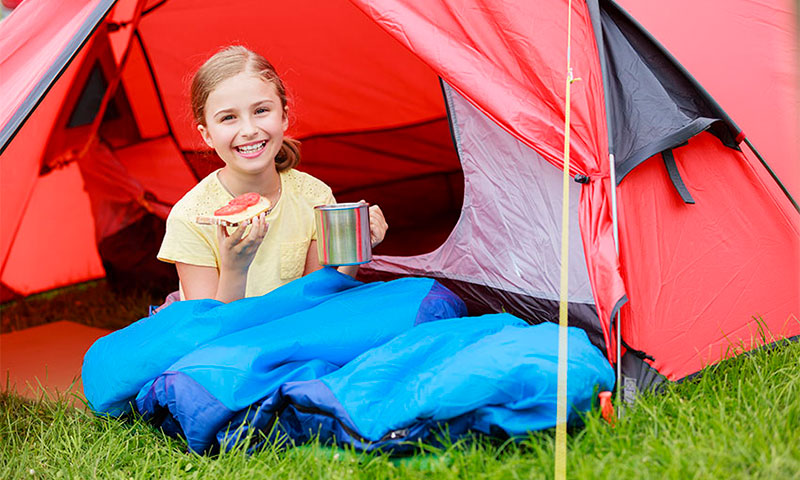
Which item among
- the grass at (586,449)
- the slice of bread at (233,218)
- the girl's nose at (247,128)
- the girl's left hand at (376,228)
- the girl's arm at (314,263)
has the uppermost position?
the girl's nose at (247,128)

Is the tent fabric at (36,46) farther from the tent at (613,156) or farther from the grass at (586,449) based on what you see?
the grass at (586,449)

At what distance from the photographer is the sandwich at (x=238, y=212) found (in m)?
1.83

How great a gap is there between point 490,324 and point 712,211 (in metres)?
0.54

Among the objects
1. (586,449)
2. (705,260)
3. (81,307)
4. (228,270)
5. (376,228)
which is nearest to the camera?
(586,449)

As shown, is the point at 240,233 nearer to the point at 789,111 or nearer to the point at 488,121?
the point at 488,121

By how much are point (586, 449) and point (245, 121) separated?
1.07 metres

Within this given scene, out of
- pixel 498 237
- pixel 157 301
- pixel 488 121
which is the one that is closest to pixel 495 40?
pixel 488 121

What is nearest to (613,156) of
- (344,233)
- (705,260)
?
(705,260)

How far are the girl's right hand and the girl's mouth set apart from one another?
0.20m

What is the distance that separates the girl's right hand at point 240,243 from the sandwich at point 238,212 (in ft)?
0.05

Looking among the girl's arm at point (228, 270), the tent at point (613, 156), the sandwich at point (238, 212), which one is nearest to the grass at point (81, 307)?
the tent at point (613, 156)

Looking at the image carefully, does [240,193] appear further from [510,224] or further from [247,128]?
[510,224]

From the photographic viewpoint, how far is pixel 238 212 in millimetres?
1858

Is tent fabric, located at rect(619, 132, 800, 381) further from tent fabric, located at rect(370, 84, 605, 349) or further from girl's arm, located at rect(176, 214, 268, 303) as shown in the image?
girl's arm, located at rect(176, 214, 268, 303)
